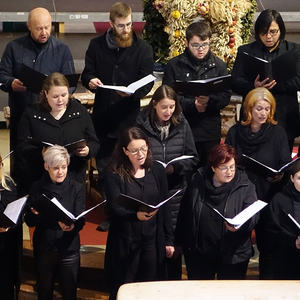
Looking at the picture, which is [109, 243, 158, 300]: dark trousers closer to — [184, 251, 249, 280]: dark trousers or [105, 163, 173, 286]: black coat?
[105, 163, 173, 286]: black coat

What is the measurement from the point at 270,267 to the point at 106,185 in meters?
1.16

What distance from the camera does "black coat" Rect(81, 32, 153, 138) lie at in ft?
21.2

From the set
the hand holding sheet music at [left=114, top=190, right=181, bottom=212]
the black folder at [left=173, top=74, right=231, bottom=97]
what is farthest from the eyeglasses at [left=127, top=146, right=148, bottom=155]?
the black folder at [left=173, top=74, right=231, bottom=97]

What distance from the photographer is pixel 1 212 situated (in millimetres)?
5621

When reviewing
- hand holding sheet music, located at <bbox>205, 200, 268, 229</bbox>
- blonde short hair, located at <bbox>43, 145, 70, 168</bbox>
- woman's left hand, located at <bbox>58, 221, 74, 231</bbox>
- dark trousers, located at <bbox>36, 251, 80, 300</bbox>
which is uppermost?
blonde short hair, located at <bbox>43, 145, 70, 168</bbox>

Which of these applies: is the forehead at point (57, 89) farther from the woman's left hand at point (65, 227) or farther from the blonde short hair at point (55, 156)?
the woman's left hand at point (65, 227)

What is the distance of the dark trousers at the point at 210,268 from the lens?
570cm

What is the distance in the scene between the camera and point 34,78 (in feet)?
20.0

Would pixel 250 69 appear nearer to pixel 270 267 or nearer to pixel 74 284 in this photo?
pixel 270 267

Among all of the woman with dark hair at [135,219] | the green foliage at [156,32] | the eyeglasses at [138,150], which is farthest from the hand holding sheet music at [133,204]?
the green foliage at [156,32]

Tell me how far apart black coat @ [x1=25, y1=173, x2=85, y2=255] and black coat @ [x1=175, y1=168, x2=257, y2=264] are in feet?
2.16

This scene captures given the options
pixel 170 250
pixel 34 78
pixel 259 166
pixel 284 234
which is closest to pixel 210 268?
pixel 170 250

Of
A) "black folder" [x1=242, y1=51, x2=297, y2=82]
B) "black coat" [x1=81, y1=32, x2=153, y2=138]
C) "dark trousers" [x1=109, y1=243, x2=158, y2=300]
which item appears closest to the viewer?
"dark trousers" [x1=109, y1=243, x2=158, y2=300]

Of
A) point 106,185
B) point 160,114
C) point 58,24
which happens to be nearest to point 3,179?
point 106,185
